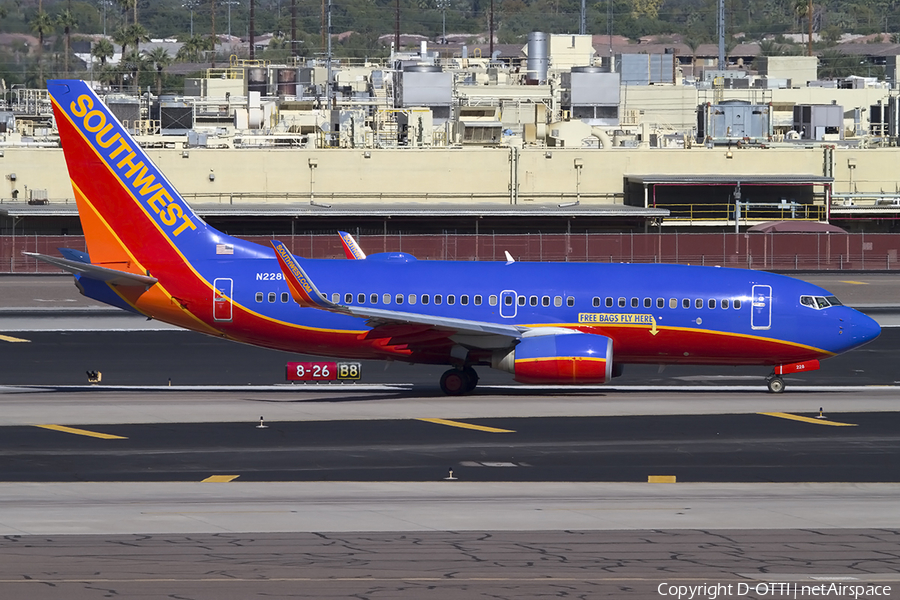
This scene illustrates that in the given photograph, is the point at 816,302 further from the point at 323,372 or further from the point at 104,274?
the point at 104,274

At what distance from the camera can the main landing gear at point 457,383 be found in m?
36.2

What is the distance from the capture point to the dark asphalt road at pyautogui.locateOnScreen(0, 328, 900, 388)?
1556 inches

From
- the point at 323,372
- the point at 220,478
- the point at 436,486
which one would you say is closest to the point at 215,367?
the point at 323,372

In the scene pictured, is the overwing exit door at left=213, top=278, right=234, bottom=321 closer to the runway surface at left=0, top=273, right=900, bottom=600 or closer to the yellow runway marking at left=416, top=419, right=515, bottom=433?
the runway surface at left=0, top=273, right=900, bottom=600

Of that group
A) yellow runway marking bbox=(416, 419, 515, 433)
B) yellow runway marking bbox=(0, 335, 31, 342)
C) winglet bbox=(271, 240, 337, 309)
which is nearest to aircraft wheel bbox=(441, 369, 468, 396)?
yellow runway marking bbox=(416, 419, 515, 433)

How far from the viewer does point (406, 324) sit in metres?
35.1

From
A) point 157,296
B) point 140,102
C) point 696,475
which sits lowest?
point 696,475

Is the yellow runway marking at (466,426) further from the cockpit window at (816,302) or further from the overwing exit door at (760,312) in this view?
the cockpit window at (816,302)

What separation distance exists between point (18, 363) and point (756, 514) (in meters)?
28.3

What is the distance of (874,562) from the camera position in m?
19.0

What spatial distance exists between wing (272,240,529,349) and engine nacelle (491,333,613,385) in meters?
0.71

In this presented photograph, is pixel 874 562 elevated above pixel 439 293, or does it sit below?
below

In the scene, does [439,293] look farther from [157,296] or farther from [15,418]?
[15,418]

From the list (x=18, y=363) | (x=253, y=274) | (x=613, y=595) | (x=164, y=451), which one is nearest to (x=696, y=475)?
(x=613, y=595)
